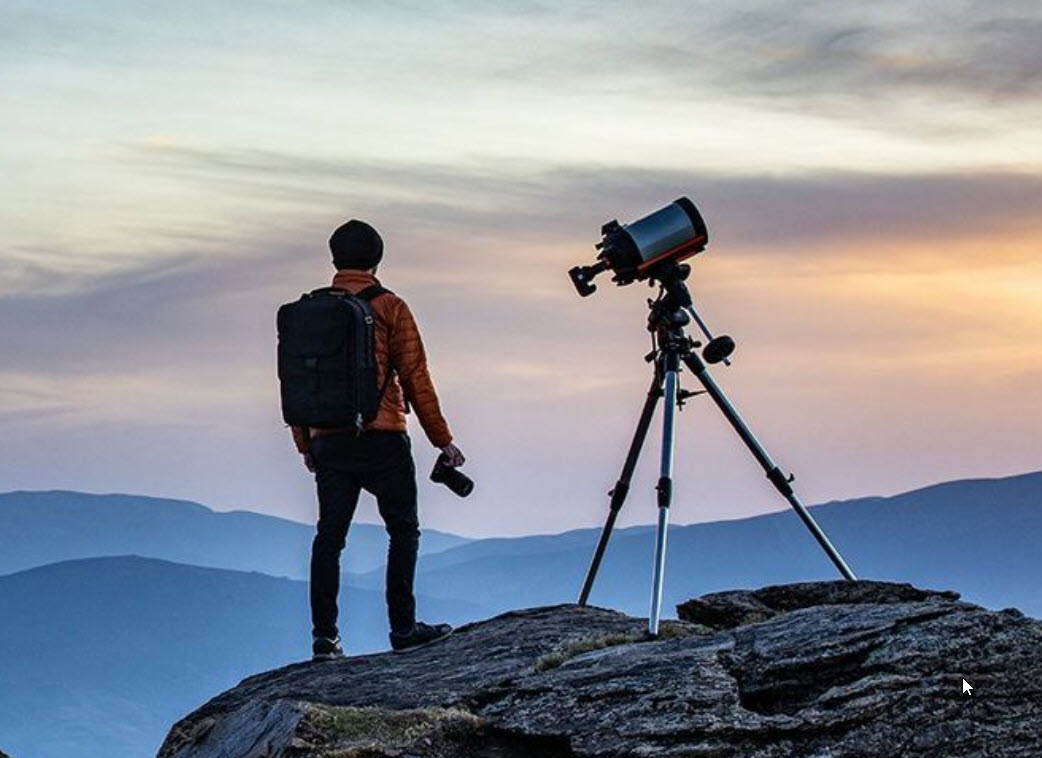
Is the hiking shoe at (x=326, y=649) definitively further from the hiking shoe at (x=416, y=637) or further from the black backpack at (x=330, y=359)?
the black backpack at (x=330, y=359)

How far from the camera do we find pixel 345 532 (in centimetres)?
1672

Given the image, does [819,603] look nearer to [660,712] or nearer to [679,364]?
[679,364]

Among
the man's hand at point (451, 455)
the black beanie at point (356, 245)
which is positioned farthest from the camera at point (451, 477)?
the black beanie at point (356, 245)

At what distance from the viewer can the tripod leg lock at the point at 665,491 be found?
50.2 feet

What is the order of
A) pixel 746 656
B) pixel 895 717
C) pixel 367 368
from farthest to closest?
1. pixel 367 368
2. pixel 746 656
3. pixel 895 717

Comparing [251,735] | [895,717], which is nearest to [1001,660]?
[895,717]

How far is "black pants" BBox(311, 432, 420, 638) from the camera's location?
1628 centimetres

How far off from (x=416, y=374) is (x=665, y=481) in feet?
8.05

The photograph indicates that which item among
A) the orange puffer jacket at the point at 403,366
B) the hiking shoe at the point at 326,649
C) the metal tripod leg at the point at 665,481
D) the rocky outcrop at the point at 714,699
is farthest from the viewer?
Answer: the hiking shoe at the point at 326,649

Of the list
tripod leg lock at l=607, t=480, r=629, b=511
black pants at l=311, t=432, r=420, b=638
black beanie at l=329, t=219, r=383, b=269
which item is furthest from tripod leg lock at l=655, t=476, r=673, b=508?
black beanie at l=329, t=219, r=383, b=269

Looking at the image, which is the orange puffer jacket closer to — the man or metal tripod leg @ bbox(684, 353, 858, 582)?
the man

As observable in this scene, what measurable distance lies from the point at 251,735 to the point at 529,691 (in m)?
2.24

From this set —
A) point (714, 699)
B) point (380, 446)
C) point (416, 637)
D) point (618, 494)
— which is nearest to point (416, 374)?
point (380, 446)

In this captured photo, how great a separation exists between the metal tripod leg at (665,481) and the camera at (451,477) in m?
1.75
